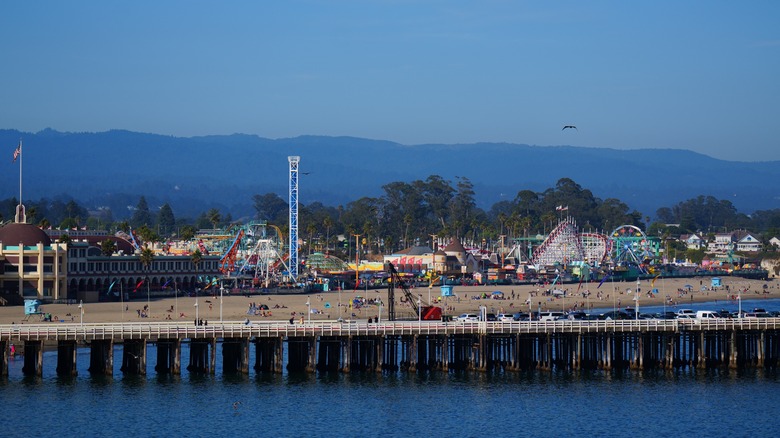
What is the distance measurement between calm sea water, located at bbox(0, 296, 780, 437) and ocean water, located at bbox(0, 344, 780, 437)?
0.17 ft

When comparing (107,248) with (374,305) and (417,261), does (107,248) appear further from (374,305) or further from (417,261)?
(417,261)

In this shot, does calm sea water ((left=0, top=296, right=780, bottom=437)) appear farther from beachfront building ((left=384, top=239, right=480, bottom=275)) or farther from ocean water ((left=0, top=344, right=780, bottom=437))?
beachfront building ((left=384, top=239, right=480, bottom=275))

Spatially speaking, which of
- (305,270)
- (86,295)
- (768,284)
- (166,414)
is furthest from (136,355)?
(768,284)

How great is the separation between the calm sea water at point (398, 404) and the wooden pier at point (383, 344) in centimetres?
111

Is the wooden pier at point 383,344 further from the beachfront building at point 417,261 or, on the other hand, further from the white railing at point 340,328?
the beachfront building at point 417,261

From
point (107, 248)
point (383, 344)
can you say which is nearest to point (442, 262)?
point (107, 248)

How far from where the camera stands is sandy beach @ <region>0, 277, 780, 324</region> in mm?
102450

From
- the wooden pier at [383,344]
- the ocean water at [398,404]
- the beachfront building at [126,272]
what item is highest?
the beachfront building at [126,272]

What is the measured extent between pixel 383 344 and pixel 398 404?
9.43 meters

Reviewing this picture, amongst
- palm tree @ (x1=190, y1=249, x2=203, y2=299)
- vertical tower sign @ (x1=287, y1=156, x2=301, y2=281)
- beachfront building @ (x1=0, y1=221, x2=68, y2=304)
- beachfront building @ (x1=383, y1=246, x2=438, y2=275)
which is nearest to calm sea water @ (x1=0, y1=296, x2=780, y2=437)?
beachfront building @ (x1=0, y1=221, x2=68, y2=304)

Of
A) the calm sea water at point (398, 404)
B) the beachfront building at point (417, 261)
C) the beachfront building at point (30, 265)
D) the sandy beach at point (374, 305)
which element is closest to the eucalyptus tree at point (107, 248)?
the sandy beach at point (374, 305)

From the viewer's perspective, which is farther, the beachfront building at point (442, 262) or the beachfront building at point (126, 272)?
the beachfront building at point (442, 262)

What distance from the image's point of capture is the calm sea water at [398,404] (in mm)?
55875

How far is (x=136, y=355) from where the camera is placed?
68875 millimetres
